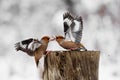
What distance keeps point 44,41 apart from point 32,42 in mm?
134

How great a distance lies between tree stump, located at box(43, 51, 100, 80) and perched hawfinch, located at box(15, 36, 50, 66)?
178 millimetres

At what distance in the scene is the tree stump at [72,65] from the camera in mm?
1819

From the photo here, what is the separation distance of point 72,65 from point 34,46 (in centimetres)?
44

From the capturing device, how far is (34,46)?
208cm

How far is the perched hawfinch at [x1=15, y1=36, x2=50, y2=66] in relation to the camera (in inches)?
81.2

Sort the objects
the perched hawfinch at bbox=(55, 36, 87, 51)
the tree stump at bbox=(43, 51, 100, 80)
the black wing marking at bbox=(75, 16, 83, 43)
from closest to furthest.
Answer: the tree stump at bbox=(43, 51, 100, 80) < the perched hawfinch at bbox=(55, 36, 87, 51) < the black wing marking at bbox=(75, 16, 83, 43)

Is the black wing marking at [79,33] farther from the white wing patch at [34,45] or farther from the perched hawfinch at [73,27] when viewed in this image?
the white wing patch at [34,45]

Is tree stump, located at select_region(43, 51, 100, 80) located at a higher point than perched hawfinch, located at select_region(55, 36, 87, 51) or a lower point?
lower

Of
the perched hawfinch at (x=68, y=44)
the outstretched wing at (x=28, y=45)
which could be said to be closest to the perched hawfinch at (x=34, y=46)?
the outstretched wing at (x=28, y=45)

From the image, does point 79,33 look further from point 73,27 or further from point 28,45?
point 28,45

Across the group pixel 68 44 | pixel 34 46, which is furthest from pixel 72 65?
pixel 34 46

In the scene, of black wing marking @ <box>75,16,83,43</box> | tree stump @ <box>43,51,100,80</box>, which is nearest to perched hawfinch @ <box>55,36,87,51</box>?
black wing marking @ <box>75,16,83,43</box>

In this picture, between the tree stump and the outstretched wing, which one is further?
the outstretched wing

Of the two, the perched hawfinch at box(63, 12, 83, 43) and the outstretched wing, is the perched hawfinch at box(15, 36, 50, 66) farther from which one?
the perched hawfinch at box(63, 12, 83, 43)
